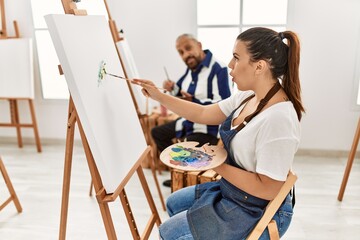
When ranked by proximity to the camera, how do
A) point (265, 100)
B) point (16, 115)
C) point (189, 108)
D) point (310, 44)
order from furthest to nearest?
point (16, 115), point (310, 44), point (189, 108), point (265, 100)

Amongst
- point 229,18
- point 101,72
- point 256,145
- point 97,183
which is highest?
point 229,18

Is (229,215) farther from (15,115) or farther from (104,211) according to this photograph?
(15,115)

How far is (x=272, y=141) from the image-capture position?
3.92 feet

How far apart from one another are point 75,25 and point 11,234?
60.3 inches

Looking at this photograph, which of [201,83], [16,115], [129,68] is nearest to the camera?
[129,68]

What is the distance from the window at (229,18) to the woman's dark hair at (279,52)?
2108 mm

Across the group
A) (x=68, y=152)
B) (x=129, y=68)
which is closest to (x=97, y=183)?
(x=68, y=152)

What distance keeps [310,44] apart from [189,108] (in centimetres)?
194

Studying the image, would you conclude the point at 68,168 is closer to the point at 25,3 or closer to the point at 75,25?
the point at 75,25

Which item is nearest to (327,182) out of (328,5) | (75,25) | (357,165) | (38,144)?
(357,165)

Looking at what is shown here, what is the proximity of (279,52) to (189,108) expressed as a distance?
0.56 meters

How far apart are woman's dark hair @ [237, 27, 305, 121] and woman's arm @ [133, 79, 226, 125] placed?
0.40 m

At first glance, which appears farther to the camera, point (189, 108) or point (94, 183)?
point (189, 108)

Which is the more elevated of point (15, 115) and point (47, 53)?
point (47, 53)
